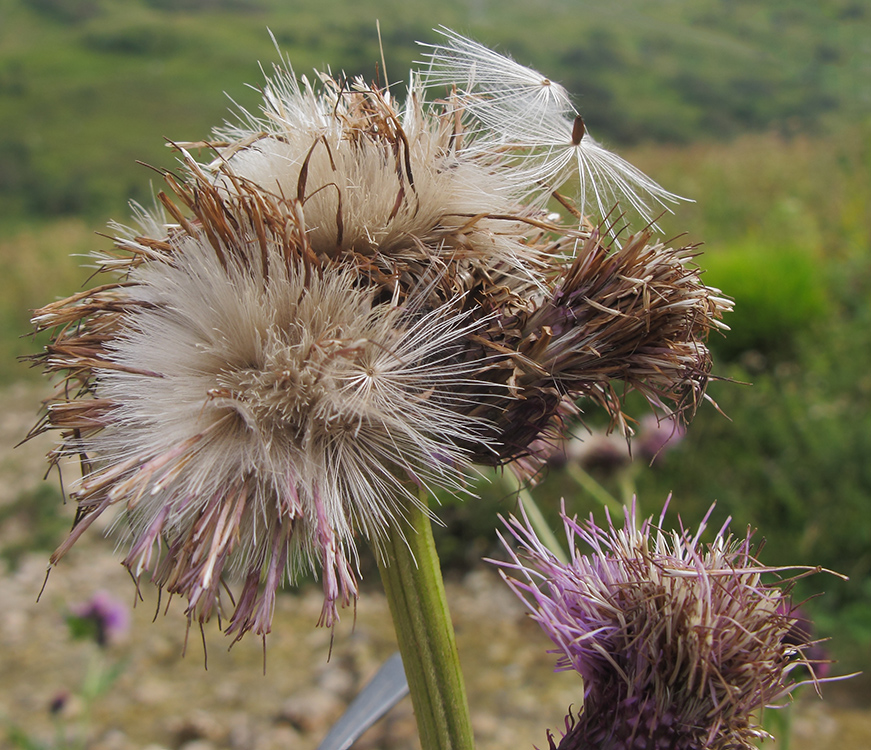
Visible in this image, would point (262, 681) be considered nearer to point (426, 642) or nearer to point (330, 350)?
point (426, 642)

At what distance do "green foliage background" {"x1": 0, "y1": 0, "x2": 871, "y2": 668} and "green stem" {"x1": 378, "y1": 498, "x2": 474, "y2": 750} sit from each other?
0.17 meters

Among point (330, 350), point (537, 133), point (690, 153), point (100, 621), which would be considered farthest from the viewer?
point (690, 153)

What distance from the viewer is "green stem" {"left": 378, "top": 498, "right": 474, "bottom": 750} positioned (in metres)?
0.78

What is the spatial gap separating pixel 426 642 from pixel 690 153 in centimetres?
1455

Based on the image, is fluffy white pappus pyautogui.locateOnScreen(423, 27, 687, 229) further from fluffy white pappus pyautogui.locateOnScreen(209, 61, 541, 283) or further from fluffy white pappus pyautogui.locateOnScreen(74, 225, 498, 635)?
fluffy white pappus pyautogui.locateOnScreen(74, 225, 498, 635)

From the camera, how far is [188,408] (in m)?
0.72

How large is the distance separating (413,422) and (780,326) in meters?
5.64

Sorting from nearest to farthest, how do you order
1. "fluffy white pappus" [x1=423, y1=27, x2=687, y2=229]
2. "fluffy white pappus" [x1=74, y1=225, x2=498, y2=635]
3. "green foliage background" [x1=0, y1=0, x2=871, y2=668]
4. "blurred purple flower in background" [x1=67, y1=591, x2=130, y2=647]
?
"fluffy white pappus" [x1=74, y1=225, x2=498, y2=635], "fluffy white pappus" [x1=423, y1=27, x2=687, y2=229], "blurred purple flower in background" [x1=67, y1=591, x2=130, y2=647], "green foliage background" [x1=0, y1=0, x2=871, y2=668]

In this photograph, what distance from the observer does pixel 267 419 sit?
0.72 m

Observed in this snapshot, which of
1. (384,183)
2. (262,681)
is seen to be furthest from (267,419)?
(262,681)

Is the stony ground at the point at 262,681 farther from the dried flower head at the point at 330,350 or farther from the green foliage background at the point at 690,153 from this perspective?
the dried flower head at the point at 330,350

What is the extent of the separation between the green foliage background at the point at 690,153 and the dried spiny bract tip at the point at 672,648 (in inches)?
7.7

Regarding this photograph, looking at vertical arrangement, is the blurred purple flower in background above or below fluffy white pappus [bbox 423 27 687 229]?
below

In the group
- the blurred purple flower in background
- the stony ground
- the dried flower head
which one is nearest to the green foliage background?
the dried flower head
